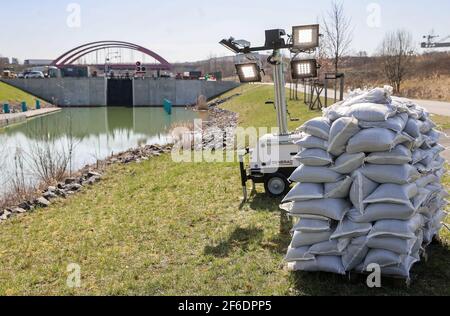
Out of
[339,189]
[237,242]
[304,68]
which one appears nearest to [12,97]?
[304,68]

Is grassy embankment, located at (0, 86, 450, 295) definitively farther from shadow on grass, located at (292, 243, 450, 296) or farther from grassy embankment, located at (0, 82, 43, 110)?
grassy embankment, located at (0, 82, 43, 110)

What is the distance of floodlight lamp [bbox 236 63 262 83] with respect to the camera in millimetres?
6992

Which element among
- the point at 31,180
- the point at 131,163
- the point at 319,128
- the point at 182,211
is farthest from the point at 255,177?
the point at 31,180

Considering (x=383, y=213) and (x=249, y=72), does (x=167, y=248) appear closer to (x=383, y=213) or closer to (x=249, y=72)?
(x=383, y=213)

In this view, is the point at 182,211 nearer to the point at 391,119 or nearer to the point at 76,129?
the point at 391,119

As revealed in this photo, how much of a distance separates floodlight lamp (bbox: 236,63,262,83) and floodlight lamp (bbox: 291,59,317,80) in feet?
1.91

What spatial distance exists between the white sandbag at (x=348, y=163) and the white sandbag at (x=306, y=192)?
0.83ft

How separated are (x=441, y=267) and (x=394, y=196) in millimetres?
1230

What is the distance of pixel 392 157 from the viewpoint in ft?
13.4

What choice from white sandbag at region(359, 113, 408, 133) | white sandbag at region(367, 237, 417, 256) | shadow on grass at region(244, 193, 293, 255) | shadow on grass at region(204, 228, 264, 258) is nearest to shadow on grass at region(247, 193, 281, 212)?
shadow on grass at region(244, 193, 293, 255)

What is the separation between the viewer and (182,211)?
7.56m

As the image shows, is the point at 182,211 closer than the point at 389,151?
No

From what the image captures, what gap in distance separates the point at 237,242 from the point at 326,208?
1.91m

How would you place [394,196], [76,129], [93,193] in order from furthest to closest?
[76,129] → [93,193] → [394,196]
